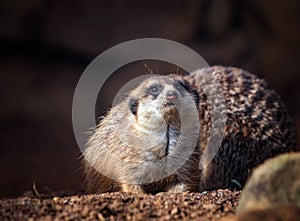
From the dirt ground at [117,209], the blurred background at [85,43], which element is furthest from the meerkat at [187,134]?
the blurred background at [85,43]

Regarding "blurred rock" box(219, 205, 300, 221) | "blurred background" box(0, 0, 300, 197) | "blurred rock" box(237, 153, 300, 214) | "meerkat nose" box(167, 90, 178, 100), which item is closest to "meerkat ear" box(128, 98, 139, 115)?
"meerkat nose" box(167, 90, 178, 100)

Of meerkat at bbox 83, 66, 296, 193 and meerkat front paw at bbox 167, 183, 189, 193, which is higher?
meerkat at bbox 83, 66, 296, 193

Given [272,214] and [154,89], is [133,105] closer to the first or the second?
[154,89]

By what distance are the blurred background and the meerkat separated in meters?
3.30

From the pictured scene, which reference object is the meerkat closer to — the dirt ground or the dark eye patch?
the dark eye patch

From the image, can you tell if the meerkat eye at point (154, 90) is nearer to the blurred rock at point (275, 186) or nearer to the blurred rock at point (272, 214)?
the blurred rock at point (275, 186)

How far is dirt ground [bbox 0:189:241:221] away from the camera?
371 cm

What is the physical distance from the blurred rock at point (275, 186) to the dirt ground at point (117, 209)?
1.06 feet

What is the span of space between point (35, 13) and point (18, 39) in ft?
1.81

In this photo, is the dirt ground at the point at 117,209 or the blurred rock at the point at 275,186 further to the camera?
the dirt ground at the point at 117,209

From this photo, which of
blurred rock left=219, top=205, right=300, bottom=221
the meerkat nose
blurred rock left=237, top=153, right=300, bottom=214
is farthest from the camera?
the meerkat nose

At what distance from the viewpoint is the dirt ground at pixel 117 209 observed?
3.71 meters

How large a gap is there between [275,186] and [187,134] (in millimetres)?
1845

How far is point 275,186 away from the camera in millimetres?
3482
